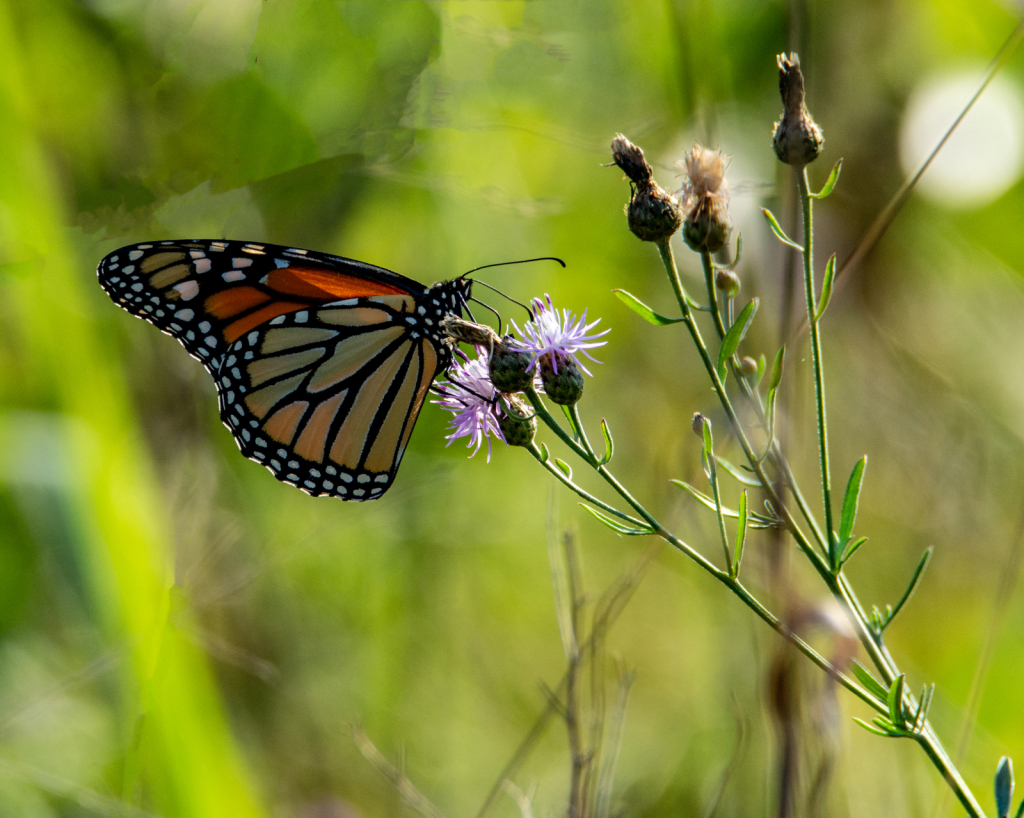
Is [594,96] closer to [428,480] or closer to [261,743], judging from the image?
[428,480]

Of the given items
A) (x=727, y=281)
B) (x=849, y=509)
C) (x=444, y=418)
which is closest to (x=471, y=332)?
(x=727, y=281)

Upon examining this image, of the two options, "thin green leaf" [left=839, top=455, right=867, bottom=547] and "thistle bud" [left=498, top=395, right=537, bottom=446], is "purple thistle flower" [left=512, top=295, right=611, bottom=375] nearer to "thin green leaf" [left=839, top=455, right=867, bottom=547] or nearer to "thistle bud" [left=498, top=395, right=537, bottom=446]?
"thistle bud" [left=498, top=395, right=537, bottom=446]

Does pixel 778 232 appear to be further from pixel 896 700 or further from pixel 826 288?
pixel 896 700

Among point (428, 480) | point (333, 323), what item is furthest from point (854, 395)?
point (333, 323)

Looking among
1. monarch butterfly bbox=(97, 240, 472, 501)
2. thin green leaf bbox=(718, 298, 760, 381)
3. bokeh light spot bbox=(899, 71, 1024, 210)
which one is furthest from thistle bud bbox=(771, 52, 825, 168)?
bokeh light spot bbox=(899, 71, 1024, 210)

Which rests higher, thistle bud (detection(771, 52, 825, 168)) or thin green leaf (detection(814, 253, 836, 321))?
thistle bud (detection(771, 52, 825, 168))

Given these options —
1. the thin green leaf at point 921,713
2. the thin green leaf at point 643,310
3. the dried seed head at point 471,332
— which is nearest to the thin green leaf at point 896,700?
the thin green leaf at point 921,713
